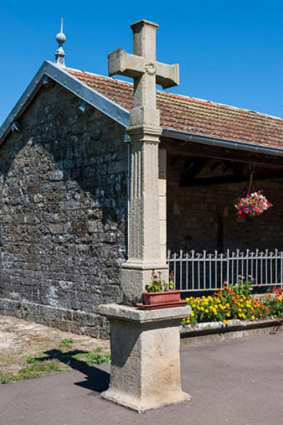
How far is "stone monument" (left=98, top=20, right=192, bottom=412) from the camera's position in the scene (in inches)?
174

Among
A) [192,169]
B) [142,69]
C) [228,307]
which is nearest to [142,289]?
[142,69]

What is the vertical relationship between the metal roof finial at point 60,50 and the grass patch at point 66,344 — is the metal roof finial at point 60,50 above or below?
above

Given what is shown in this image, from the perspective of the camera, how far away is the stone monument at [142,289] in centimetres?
443

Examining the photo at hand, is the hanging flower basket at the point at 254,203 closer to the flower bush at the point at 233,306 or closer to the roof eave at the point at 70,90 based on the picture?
the flower bush at the point at 233,306

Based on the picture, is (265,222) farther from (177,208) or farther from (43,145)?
(43,145)

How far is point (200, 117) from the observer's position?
366 inches

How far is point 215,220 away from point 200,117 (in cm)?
374

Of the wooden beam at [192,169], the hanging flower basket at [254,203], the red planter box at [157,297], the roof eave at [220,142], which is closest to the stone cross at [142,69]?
the red planter box at [157,297]

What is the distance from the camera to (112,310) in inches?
182

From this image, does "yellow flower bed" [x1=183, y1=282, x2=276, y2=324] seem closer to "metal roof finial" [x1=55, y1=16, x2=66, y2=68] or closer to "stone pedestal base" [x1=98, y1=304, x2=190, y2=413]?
"stone pedestal base" [x1=98, y1=304, x2=190, y2=413]

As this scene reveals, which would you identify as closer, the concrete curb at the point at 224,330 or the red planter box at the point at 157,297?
the red planter box at the point at 157,297

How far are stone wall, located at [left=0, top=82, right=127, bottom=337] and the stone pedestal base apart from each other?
3.03 metres

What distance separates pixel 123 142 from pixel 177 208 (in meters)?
4.27

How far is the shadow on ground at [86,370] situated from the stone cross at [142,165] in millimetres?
1095
